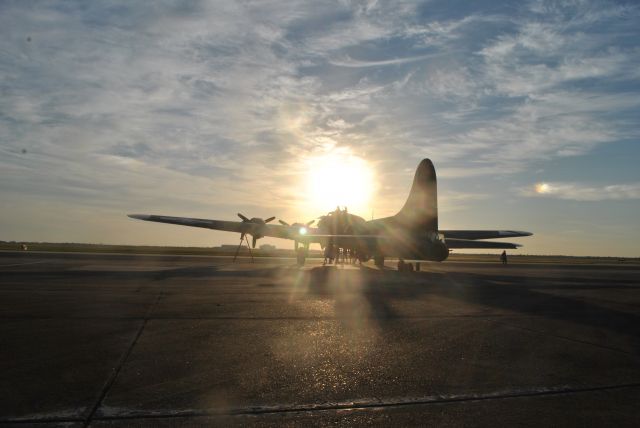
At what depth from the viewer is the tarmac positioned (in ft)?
20.0

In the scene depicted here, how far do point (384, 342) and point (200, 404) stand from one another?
498cm

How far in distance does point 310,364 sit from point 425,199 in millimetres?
32492

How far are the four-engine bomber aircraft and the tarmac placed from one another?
23056mm

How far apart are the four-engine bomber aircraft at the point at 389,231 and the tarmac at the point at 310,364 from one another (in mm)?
23056

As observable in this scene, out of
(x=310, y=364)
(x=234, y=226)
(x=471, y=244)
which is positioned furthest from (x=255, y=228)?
(x=310, y=364)

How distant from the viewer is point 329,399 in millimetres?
6699

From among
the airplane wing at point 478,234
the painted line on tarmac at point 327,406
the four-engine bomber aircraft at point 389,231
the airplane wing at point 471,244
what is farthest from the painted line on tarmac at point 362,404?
the airplane wing at point 478,234

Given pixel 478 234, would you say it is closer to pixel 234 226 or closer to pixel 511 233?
pixel 511 233

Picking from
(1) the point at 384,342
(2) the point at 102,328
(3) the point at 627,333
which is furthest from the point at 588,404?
(2) the point at 102,328

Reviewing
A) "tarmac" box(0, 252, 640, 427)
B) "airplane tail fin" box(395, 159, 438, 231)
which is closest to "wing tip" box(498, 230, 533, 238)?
"airplane tail fin" box(395, 159, 438, 231)

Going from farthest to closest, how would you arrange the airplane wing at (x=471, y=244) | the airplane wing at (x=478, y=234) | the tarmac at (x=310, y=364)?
A: the airplane wing at (x=478, y=234) < the airplane wing at (x=471, y=244) < the tarmac at (x=310, y=364)

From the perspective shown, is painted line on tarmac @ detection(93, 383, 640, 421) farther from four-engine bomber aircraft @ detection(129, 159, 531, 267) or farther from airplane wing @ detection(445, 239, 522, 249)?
airplane wing @ detection(445, 239, 522, 249)

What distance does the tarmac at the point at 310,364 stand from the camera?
240 inches

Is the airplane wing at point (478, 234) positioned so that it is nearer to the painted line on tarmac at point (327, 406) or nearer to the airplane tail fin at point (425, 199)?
the airplane tail fin at point (425, 199)
